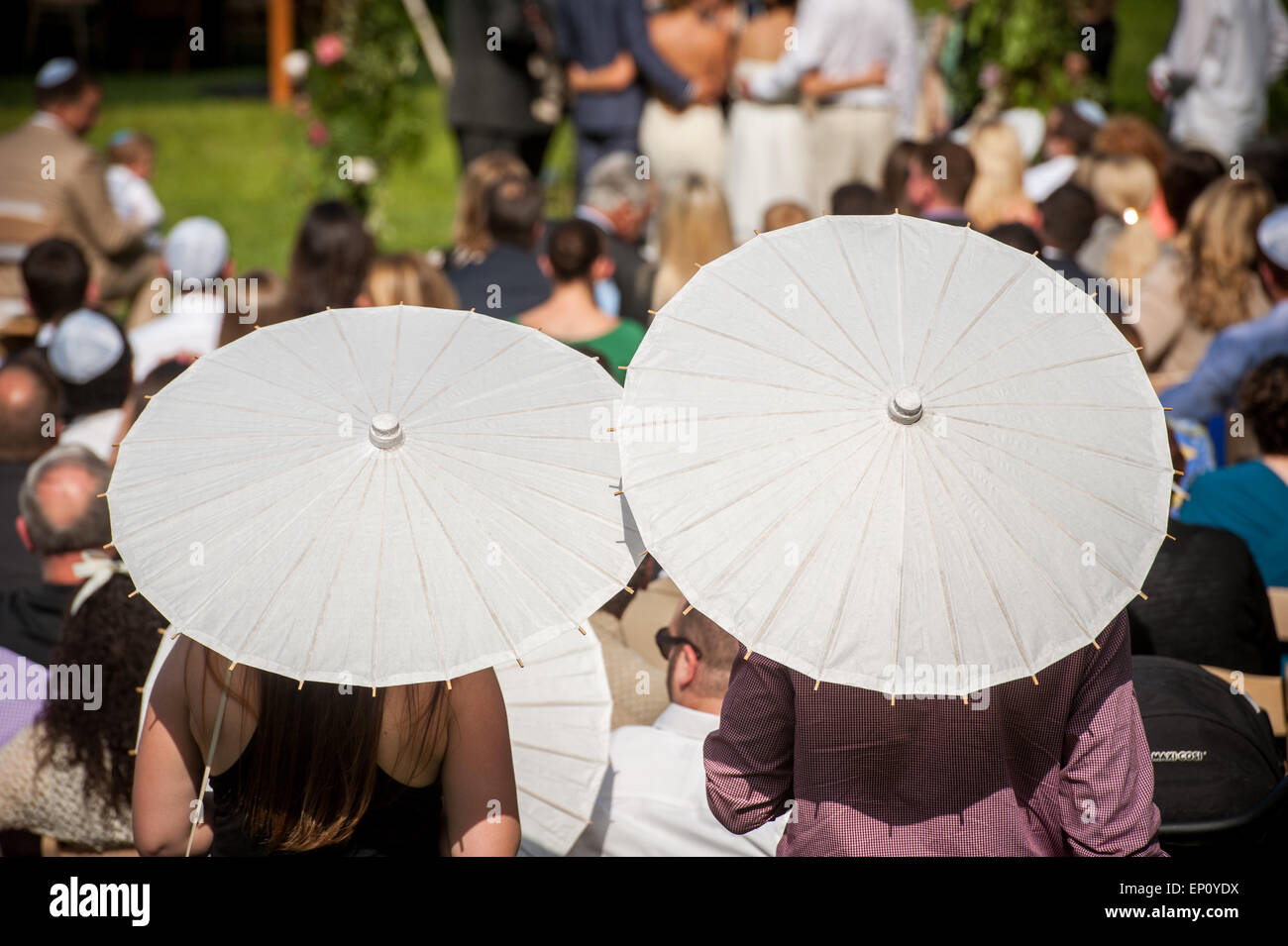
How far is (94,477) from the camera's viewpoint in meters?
3.91

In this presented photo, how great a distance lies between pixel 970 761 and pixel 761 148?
7.68 metres

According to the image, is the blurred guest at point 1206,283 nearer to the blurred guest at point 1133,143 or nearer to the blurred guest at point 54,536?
the blurred guest at point 1133,143

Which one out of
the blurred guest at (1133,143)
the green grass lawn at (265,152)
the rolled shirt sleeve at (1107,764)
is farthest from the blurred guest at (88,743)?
the green grass lawn at (265,152)

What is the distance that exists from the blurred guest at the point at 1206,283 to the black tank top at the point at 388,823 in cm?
423

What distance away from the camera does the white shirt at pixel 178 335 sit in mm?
6464

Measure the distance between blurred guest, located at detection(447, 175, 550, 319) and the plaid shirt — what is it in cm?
438

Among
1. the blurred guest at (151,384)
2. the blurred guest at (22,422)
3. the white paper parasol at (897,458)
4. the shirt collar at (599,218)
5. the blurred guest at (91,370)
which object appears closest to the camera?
the white paper parasol at (897,458)

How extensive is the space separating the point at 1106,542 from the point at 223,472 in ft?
4.74

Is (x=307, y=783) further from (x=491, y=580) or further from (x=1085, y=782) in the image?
(x=1085, y=782)

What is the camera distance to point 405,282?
5.91 meters

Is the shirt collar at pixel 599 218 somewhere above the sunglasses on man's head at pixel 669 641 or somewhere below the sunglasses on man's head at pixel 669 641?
above
